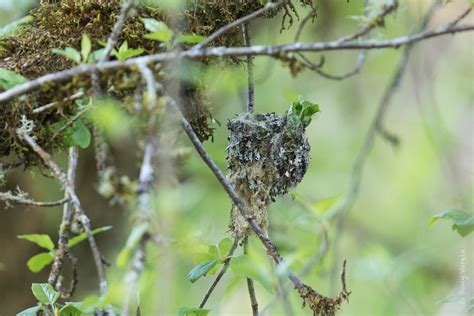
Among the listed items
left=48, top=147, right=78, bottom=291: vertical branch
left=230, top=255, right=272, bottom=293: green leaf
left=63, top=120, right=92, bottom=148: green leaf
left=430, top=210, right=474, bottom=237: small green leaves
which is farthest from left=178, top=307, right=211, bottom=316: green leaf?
left=430, top=210, right=474, bottom=237: small green leaves

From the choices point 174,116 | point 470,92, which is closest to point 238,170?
point 174,116

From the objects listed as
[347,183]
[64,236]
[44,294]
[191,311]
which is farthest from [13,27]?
[347,183]

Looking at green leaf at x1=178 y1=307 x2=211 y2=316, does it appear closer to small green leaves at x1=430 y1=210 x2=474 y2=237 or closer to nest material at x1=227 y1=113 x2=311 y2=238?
nest material at x1=227 y1=113 x2=311 y2=238

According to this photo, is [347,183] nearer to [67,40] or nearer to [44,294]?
[67,40]

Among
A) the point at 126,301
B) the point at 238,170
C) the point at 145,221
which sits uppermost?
the point at 238,170

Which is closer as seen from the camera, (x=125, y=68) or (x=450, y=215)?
(x=125, y=68)

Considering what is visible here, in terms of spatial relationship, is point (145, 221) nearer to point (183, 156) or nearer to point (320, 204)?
point (183, 156)

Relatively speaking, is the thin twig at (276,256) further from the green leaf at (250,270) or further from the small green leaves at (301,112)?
the small green leaves at (301,112)
